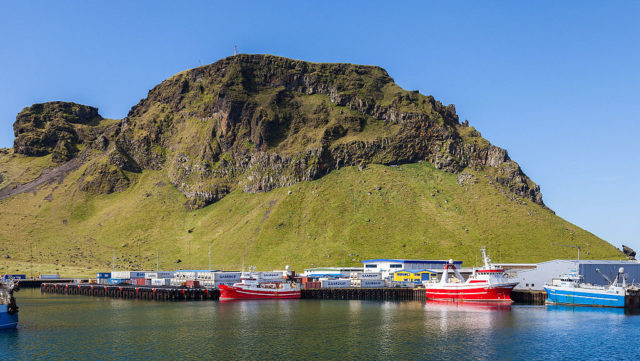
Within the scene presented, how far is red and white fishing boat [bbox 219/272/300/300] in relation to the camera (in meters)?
145

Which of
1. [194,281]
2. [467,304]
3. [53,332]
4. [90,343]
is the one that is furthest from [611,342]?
[194,281]

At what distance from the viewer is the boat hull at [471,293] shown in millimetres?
133625

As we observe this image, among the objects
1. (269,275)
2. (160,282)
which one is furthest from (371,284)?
(160,282)

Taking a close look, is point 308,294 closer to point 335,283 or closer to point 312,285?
point 312,285

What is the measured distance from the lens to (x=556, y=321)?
328 feet

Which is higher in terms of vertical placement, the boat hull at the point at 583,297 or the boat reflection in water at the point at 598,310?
the boat hull at the point at 583,297

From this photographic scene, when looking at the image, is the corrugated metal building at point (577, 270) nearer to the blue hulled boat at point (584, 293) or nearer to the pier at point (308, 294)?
the blue hulled boat at point (584, 293)

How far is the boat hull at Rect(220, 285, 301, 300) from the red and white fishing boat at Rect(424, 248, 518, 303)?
39.0 meters

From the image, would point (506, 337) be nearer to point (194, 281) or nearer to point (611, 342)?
point (611, 342)

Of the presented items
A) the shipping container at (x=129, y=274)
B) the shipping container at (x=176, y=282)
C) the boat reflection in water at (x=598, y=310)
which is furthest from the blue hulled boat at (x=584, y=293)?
the shipping container at (x=129, y=274)

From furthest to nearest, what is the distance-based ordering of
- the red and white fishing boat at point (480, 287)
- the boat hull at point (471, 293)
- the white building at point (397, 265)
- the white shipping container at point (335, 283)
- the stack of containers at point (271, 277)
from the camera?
the white building at point (397, 265), the stack of containers at point (271, 277), the white shipping container at point (335, 283), the red and white fishing boat at point (480, 287), the boat hull at point (471, 293)

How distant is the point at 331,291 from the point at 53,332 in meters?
82.3

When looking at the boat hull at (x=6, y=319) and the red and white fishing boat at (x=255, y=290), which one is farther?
the red and white fishing boat at (x=255, y=290)

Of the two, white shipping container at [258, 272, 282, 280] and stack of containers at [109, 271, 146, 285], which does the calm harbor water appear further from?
stack of containers at [109, 271, 146, 285]
